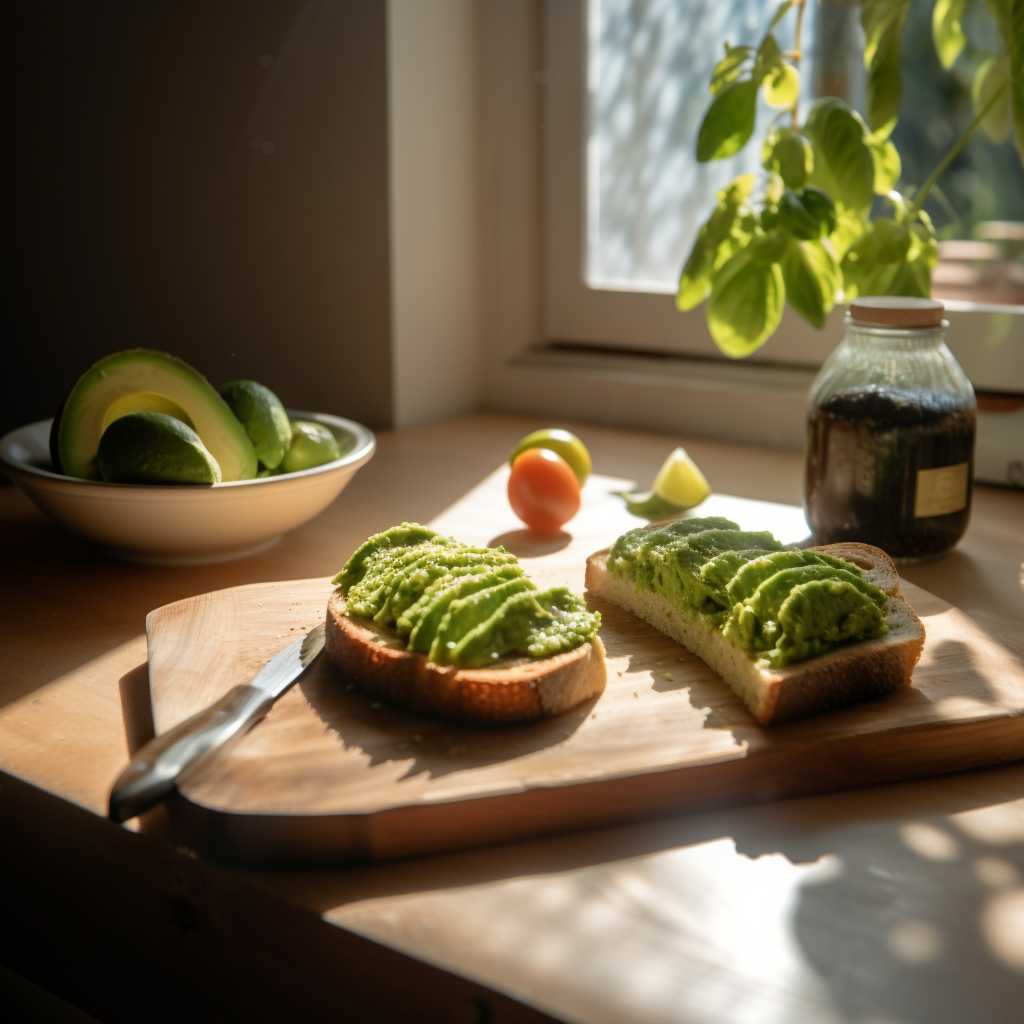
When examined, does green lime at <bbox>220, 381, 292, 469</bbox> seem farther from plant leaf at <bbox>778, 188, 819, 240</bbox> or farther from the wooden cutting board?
plant leaf at <bbox>778, 188, 819, 240</bbox>

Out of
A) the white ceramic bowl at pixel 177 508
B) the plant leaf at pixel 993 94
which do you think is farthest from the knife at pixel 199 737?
the plant leaf at pixel 993 94

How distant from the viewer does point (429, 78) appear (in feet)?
6.58

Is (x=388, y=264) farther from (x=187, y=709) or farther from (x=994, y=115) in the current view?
(x=187, y=709)

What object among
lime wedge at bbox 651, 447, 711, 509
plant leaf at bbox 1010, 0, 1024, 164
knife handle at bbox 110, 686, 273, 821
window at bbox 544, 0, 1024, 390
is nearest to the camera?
knife handle at bbox 110, 686, 273, 821

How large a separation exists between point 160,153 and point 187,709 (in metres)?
1.23

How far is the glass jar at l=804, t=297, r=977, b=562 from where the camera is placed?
1222 mm

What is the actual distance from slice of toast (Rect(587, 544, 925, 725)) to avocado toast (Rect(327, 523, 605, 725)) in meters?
0.11

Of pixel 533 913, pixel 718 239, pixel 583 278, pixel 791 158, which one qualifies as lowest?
pixel 533 913

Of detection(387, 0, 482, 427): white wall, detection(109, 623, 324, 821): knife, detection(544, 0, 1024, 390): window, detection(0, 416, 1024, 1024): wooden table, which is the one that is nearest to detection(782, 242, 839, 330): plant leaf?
detection(544, 0, 1024, 390): window

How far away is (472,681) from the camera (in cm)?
83

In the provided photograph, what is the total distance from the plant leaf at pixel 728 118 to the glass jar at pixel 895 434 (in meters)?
0.29

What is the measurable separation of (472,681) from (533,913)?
21 centimetres

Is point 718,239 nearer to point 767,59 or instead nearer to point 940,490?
point 767,59

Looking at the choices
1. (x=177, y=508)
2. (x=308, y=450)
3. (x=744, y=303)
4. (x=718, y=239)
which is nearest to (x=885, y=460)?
(x=744, y=303)
